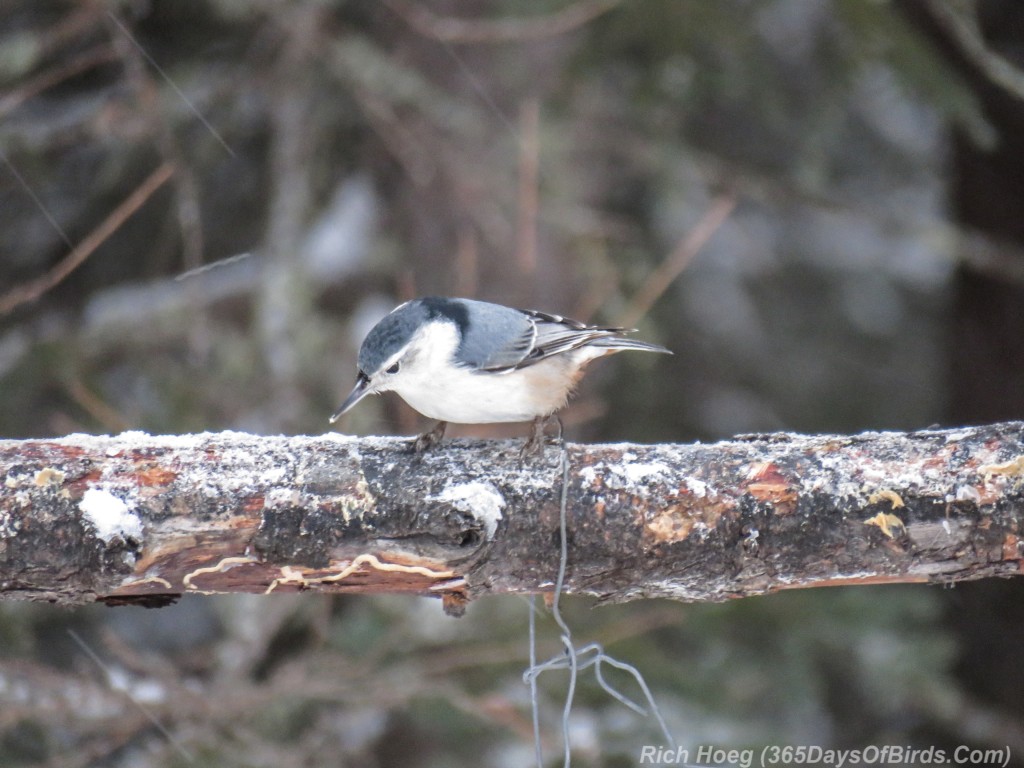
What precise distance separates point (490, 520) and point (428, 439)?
0.31m

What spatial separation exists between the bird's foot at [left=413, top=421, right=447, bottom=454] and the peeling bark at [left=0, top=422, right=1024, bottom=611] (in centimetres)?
8

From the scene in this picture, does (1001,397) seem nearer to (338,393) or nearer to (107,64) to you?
(338,393)

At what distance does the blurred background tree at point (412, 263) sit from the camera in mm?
→ 3289

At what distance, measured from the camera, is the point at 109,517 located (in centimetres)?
189

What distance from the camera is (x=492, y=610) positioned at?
389cm

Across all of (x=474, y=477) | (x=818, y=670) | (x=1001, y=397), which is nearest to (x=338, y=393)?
(x=474, y=477)

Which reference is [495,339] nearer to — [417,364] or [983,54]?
[417,364]

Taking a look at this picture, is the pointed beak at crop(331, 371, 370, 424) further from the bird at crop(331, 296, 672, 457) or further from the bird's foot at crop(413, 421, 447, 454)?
the bird's foot at crop(413, 421, 447, 454)

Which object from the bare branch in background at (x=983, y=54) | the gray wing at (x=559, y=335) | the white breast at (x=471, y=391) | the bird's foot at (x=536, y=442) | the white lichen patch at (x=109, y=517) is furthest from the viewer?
the bare branch in background at (x=983, y=54)

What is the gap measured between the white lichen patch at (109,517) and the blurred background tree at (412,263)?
26.1 inches

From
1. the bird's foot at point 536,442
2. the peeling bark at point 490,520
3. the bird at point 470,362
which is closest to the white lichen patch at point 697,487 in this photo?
the peeling bark at point 490,520

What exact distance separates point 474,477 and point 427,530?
6.3 inches

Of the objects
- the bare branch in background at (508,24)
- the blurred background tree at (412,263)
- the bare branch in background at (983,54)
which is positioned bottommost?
the blurred background tree at (412,263)

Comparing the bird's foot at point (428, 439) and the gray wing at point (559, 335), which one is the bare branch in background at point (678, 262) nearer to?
the gray wing at point (559, 335)
